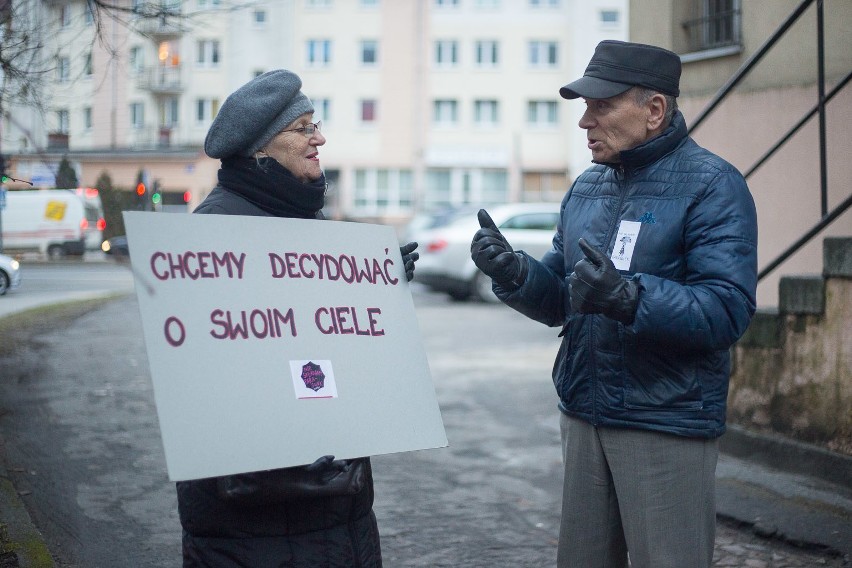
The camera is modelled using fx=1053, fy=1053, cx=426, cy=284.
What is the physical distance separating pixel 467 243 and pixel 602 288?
16.3 meters

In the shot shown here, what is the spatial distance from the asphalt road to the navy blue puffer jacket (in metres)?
2.23

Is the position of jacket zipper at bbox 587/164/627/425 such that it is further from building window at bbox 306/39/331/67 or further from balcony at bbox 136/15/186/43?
building window at bbox 306/39/331/67

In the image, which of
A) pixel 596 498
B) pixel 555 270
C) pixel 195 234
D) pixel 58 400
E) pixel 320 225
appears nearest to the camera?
pixel 195 234

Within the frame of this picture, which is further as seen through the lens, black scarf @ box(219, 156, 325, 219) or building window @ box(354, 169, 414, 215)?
building window @ box(354, 169, 414, 215)

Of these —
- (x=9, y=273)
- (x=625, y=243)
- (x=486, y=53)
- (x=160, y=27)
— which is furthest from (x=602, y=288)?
(x=486, y=53)

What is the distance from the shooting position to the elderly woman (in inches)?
99.5

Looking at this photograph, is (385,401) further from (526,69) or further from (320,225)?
(526,69)

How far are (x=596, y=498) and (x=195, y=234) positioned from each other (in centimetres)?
139

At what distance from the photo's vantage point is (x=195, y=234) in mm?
2566

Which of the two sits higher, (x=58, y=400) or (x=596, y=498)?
(x=596, y=498)

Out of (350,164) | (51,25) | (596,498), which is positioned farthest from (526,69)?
(596,498)

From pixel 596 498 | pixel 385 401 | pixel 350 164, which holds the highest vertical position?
pixel 385 401

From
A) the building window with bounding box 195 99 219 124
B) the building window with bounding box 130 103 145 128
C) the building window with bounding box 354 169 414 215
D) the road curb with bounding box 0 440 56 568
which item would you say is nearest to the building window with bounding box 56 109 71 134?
the road curb with bounding box 0 440 56 568

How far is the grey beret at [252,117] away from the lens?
9.05ft
